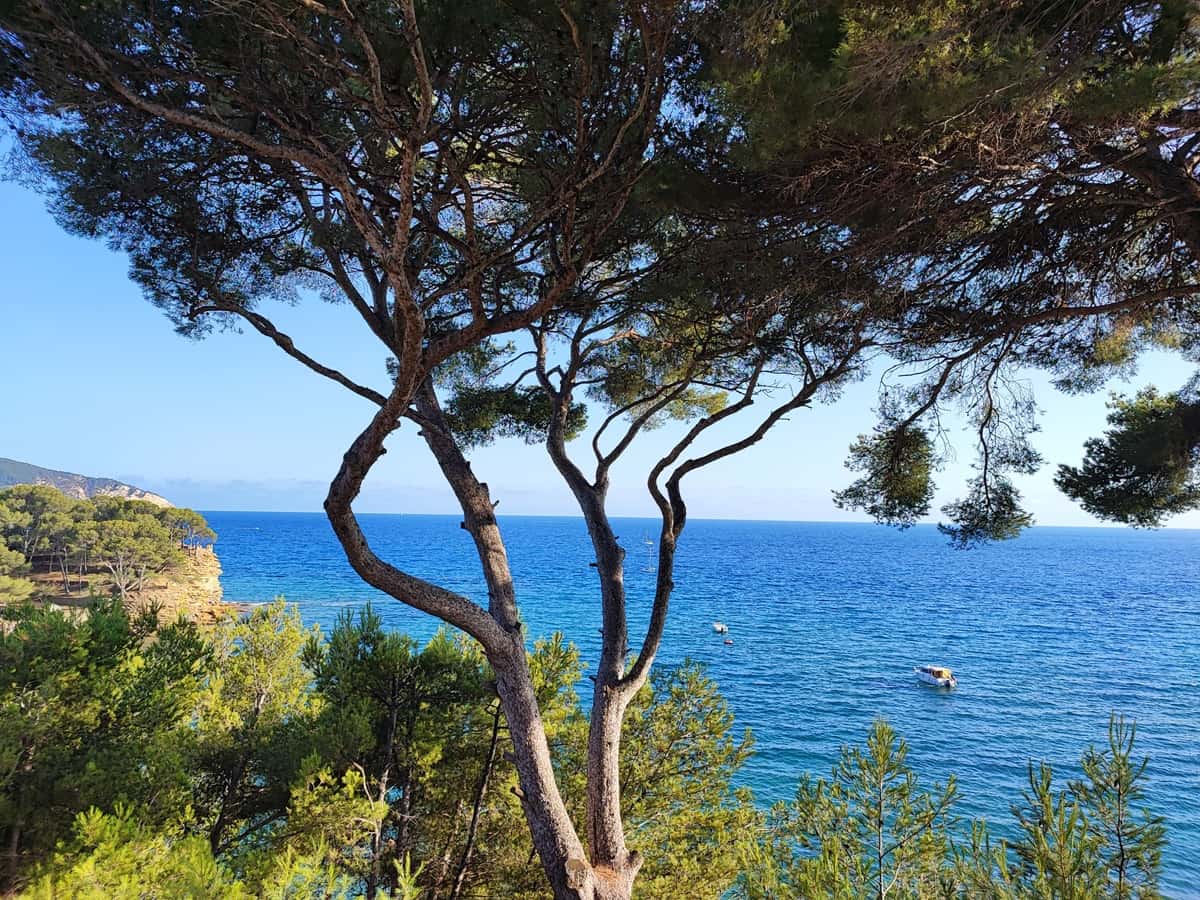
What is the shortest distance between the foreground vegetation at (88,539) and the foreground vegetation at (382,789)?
25.8 metres

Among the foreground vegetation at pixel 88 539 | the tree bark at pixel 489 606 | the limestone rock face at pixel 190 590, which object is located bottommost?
the limestone rock face at pixel 190 590

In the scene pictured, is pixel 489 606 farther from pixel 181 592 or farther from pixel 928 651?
pixel 181 592

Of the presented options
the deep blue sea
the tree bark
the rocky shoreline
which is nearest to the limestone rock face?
the rocky shoreline

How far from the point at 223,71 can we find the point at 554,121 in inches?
64.7

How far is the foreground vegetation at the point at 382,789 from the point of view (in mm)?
2377

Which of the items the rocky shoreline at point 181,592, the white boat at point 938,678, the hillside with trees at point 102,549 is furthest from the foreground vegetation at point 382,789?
the hillside with trees at point 102,549

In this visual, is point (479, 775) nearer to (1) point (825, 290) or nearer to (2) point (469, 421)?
(2) point (469, 421)

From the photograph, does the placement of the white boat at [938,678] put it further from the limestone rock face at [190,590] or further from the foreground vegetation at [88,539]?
the foreground vegetation at [88,539]

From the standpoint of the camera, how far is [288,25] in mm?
2439

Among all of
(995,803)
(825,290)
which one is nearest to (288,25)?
(825,290)

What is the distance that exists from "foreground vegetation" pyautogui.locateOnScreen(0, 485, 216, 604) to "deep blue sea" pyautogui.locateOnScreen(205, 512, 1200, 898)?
5082 millimetres

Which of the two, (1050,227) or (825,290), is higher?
(1050,227)

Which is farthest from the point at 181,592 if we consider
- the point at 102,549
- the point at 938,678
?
the point at 938,678

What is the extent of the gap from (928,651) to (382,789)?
75.4ft
